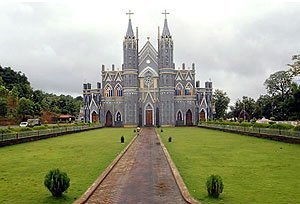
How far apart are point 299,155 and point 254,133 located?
50.4 feet

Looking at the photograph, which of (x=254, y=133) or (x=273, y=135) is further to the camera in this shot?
(x=254, y=133)

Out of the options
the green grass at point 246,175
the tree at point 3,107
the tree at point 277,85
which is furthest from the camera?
the tree at point 277,85

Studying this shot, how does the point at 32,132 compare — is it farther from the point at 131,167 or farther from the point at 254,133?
the point at 254,133

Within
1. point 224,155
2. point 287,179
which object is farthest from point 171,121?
point 287,179

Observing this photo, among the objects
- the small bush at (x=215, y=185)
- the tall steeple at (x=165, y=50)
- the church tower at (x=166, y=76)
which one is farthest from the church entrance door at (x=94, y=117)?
the small bush at (x=215, y=185)

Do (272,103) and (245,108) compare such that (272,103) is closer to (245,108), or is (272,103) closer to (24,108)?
(245,108)

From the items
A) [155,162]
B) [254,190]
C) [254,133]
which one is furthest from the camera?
[254,133]

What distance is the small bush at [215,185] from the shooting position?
29.3 feet

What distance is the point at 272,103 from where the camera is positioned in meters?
68.7

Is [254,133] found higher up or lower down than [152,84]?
lower down

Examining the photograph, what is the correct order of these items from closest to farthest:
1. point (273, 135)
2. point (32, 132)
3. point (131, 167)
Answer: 1. point (131, 167)
2. point (273, 135)
3. point (32, 132)

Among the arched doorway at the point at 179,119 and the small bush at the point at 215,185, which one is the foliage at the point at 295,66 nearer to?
the small bush at the point at 215,185

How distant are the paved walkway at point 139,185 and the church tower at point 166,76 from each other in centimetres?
5216

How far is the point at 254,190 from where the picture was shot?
979 cm
